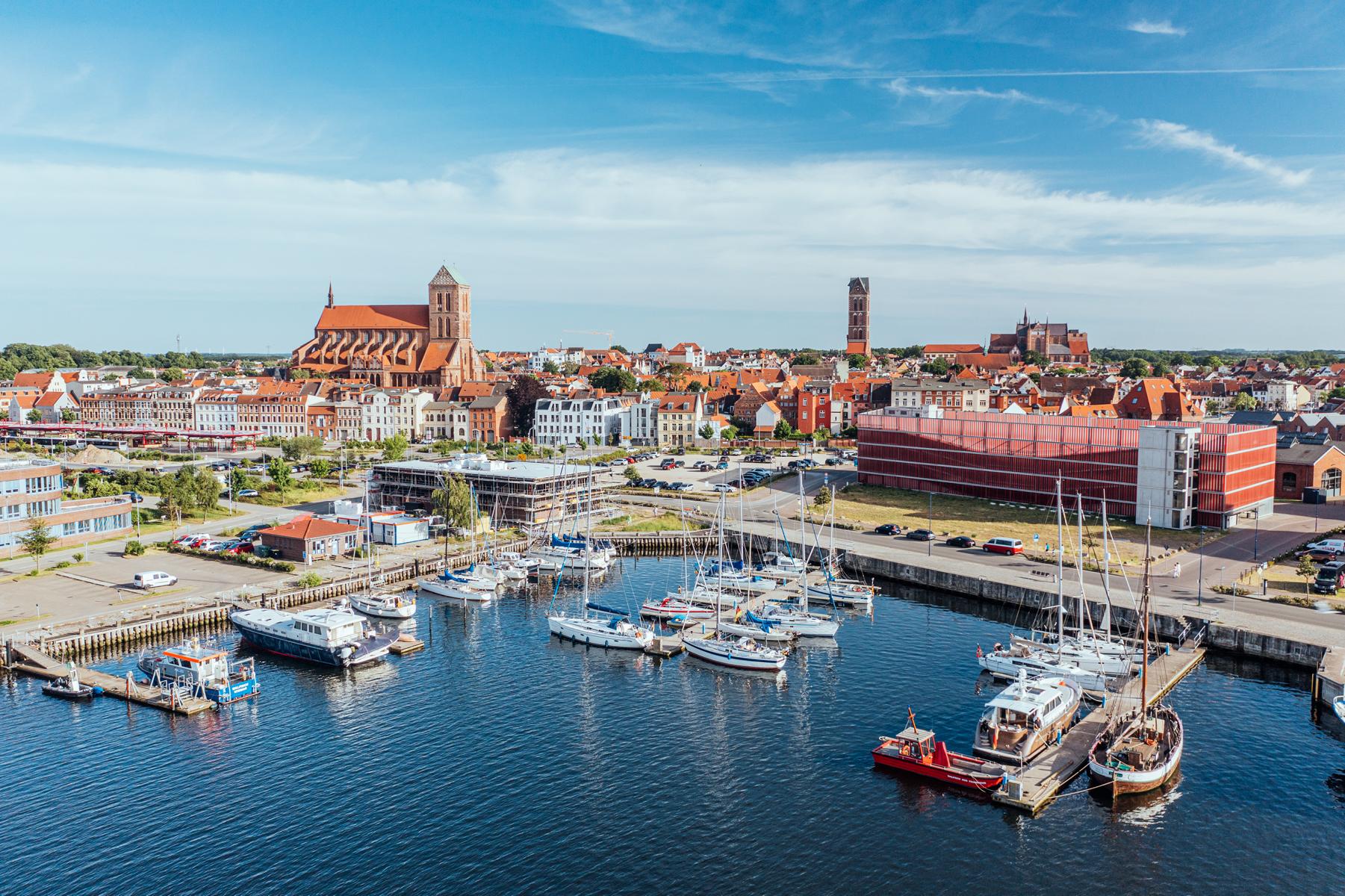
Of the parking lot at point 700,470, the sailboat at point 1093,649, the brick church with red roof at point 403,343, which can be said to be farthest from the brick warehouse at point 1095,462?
the brick church with red roof at point 403,343

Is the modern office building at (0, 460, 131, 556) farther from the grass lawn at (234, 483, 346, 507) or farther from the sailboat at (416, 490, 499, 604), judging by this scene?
the sailboat at (416, 490, 499, 604)

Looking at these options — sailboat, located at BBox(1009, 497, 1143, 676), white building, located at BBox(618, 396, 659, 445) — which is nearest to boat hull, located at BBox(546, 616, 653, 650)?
sailboat, located at BBox(1009, 497, 1143, 676)

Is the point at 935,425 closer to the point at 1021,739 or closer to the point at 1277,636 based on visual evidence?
the point at 1277,636

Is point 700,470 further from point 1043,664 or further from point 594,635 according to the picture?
point 1043,664

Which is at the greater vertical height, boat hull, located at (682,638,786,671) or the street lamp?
the street lamp

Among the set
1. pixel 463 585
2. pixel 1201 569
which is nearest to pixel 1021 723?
pixel 1201 569

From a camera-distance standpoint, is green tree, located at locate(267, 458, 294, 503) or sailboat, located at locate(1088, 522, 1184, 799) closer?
sailboat, located at locate(1088, 522, 1184, 799)
